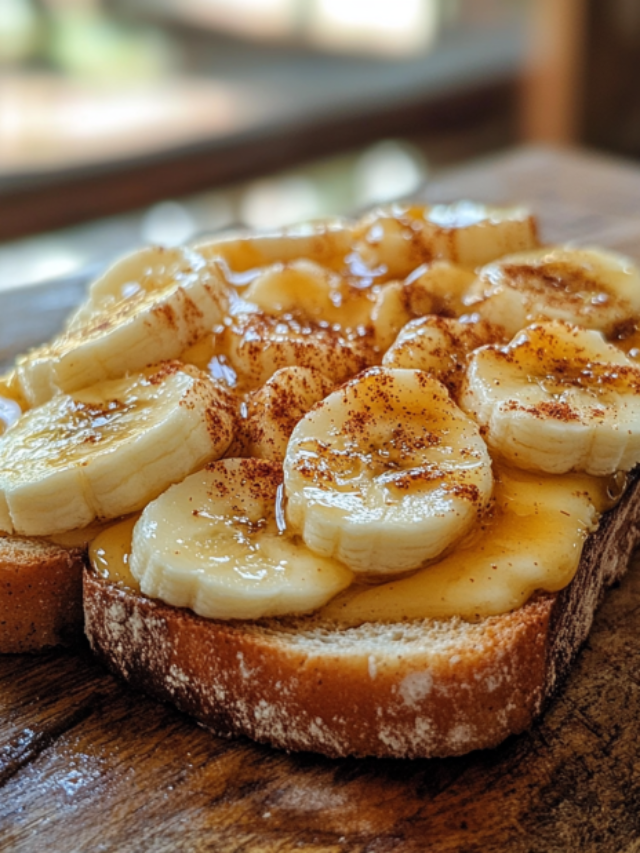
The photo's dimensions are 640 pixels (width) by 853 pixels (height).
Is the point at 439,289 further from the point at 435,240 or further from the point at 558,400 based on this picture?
the point at 558,400

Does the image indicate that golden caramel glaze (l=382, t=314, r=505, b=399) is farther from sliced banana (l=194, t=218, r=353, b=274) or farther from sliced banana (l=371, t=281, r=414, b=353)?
sliced banana (l=194, t=218, r=353, b=274)

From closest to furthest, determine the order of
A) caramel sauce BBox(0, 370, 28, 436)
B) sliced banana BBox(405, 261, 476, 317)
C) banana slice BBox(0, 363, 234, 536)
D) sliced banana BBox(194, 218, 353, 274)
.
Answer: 1. banana slice BBox(0, 363, 234, 536)
2. caramel sauce BBox(0, 370, 28, 436)
3. sliced banana BBox(405, 261, 476, 317)
4. sliced banana BBox(194, 218, 353, 274)

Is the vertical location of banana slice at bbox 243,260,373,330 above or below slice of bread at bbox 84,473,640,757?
above

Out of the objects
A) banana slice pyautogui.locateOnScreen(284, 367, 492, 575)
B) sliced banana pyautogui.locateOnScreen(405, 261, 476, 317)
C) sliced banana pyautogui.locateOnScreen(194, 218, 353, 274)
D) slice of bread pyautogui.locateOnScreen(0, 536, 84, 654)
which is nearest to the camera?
banana slice pyautogui.locateOnScreen(284, 367, 492, 575)

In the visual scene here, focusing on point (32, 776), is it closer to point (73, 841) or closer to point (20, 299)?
point (73, 841)

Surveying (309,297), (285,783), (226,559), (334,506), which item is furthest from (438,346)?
(285,783)

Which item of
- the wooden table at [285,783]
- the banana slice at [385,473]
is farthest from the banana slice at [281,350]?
the wooden table at [285,783]

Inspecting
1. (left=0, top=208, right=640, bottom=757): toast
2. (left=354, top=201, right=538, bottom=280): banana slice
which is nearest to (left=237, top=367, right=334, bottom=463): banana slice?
(left=0, top=208, right=640, bottom=757): toast
